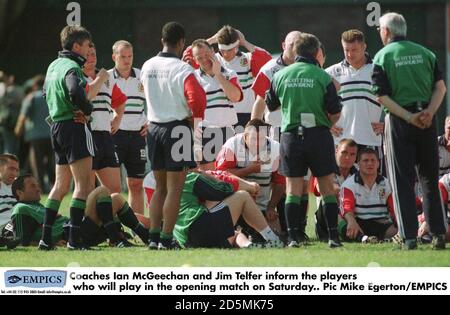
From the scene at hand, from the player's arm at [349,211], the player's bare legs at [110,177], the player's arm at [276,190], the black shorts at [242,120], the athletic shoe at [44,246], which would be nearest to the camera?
the athletic shoe at [44,246]

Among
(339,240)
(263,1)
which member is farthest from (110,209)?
(263,1)

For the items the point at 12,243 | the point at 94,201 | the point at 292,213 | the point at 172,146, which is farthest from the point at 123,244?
the point at 292,213

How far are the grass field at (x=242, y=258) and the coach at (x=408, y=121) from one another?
0.31 metres

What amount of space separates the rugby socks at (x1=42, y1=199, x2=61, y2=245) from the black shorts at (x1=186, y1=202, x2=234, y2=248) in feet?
3.86

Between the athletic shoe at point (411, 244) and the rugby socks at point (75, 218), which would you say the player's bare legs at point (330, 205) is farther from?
the rugby socks at point (75, 218)

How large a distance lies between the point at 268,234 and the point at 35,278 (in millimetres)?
2315

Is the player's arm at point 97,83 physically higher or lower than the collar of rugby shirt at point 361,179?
higher

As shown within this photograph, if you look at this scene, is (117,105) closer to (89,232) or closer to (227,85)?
(227,85)

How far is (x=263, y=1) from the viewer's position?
21656 millimetres

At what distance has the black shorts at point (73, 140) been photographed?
10.1 metres

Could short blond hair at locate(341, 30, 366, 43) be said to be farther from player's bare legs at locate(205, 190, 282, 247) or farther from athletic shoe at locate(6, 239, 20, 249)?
athletic shoe at locate(6, 239, 20, 249)

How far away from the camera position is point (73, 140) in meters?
10.1

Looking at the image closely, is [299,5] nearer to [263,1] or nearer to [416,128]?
[263,1]

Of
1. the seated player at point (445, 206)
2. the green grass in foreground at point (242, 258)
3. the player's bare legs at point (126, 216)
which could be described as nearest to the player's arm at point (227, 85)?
the player's bare legs at point (126, 216)
